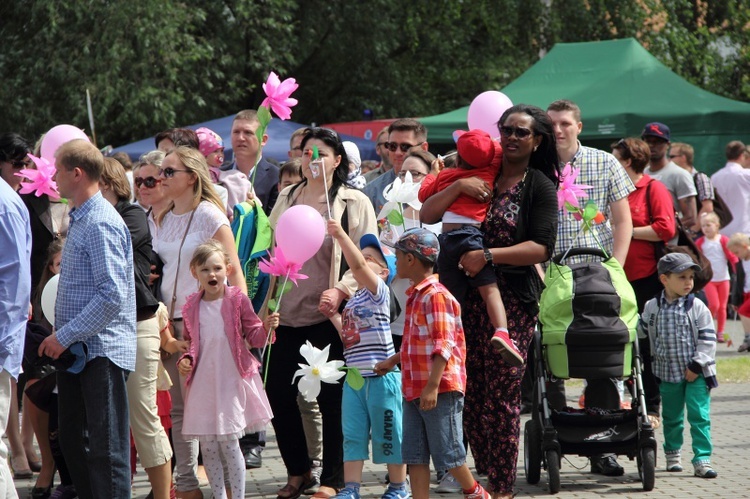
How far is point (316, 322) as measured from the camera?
269 inches

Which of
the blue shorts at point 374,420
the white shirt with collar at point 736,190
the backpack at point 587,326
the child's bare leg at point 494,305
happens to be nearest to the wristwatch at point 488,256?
the child's bare leg at point 494,305

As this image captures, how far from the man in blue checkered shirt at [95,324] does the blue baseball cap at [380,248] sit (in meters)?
1.62

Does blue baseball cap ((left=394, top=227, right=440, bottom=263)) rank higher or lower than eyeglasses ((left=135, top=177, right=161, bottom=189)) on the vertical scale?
lower

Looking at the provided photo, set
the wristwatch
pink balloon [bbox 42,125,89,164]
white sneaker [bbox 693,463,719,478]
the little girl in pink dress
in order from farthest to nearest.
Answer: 1. pink balloon [bbox 42,125,89,164]
2. white sneaker [bbox 693,463,719,478]
3. the little girl in pink dress
4. the wristwatch

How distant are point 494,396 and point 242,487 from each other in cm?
141

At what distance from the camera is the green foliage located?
20703 millimetres

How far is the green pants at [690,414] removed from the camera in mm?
7266

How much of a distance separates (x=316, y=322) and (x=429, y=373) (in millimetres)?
1243

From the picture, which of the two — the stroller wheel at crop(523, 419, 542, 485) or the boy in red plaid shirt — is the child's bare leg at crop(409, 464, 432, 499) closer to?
the boy in red plaid shirt

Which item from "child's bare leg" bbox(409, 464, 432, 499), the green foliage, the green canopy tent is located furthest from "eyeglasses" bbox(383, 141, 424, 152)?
the green foliage

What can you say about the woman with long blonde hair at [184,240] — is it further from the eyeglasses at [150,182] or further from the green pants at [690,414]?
the green pants at [690,414]

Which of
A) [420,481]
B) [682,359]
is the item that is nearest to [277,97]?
[420,481]

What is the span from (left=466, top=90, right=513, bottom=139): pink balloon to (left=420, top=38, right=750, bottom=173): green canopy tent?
893 cm

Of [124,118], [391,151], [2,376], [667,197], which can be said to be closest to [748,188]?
[667,197]
